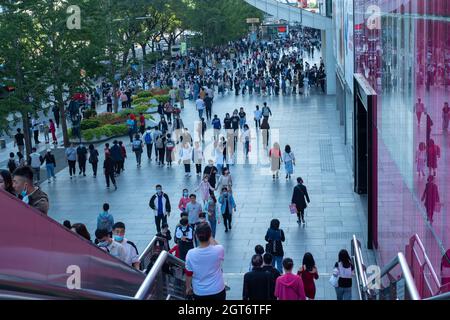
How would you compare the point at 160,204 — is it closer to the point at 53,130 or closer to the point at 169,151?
the point at 169,151

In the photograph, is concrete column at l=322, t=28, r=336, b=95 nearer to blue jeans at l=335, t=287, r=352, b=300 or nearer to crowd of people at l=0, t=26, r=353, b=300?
crowd of people at l=0, t=26, r=353, b=300

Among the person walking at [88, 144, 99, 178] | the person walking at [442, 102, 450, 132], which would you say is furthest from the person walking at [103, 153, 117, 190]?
the person walking at [442, 102, 450, 132]

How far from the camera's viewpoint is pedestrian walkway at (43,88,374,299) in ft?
51.9

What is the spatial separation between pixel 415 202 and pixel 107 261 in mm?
4831

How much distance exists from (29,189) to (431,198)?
4.13 meters

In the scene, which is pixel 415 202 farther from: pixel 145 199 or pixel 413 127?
pixel 145 199

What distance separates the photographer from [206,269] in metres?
6.71

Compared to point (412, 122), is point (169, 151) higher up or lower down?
lower down

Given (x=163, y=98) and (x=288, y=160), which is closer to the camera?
(x=288, y=160)

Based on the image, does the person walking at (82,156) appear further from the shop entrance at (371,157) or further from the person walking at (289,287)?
the person walking at (289,287)

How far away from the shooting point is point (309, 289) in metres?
10.2

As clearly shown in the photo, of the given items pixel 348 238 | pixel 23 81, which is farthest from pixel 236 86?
pixel 348 238

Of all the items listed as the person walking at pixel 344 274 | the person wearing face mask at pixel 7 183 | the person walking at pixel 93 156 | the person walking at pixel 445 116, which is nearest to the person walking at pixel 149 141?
the person walking at pixel 93 156

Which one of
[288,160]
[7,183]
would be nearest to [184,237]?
[7,183]
